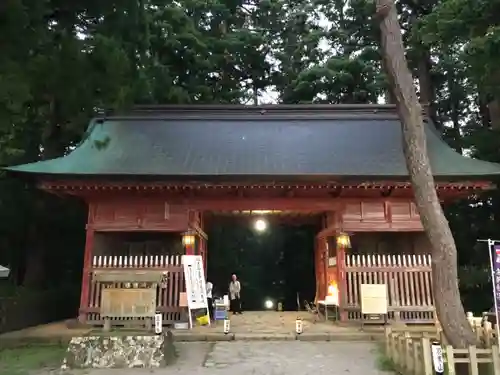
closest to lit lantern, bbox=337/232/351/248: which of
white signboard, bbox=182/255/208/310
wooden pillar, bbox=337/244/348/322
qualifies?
wooden pillar, bbox=337/244/348/322

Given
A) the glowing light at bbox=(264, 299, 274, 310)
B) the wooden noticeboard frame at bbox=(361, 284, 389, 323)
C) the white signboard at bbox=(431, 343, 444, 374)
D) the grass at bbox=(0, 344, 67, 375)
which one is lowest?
the grass at bbox=(0, 344, 67, 375)

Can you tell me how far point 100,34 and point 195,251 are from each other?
20.3 ft

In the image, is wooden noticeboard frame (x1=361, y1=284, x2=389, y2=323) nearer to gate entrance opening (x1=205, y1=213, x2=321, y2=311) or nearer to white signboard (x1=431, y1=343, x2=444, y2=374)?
white signboard (x1=431, y1=343, x2=444, y2=374)

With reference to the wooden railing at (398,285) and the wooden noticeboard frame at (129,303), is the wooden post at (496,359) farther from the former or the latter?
the wooden noticeboard frame at (129,303)

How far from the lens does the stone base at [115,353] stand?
7105 millimetres

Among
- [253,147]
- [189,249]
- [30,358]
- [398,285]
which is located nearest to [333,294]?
[398,285]

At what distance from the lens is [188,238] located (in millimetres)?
11758

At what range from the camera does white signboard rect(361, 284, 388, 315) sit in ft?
34.8

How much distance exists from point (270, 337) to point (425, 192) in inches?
184

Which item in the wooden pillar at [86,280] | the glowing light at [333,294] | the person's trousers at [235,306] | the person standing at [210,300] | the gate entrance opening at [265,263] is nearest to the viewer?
the wooden pillar at [86,280]

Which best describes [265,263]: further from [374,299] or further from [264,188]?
[374,299]

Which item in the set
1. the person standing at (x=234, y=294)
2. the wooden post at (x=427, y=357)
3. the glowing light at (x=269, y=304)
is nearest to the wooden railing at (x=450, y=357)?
the wooden post at (x=427, y=357)

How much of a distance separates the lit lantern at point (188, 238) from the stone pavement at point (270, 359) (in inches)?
114

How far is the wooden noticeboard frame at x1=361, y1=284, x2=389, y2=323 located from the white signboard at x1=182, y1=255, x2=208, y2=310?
142 inches
